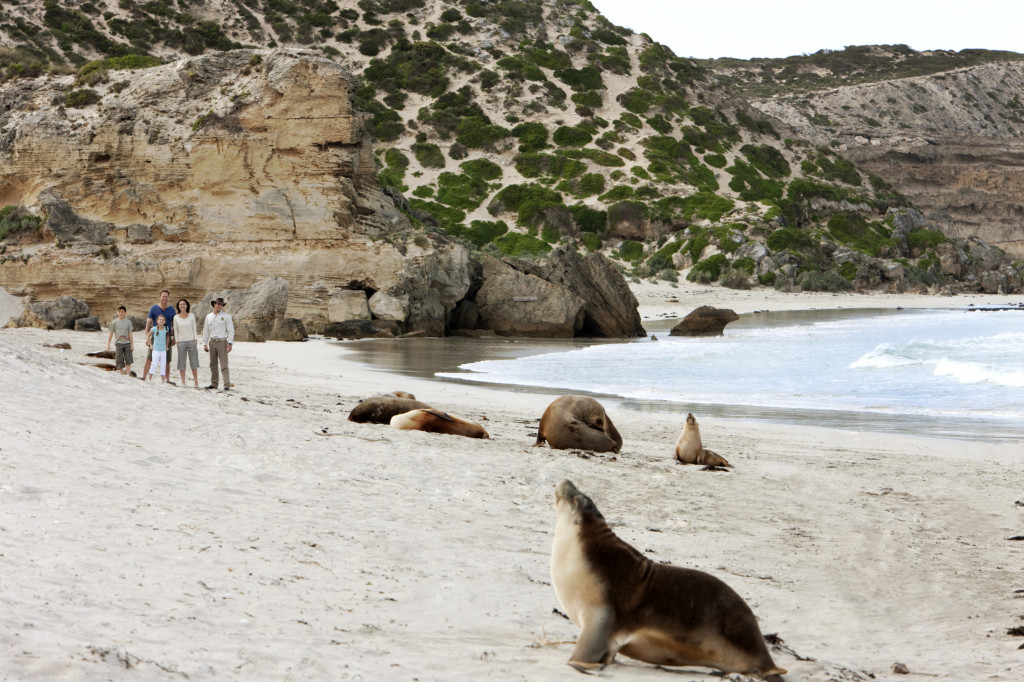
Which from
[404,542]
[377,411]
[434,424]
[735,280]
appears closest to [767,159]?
[735,280]

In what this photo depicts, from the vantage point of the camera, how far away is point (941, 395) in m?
15.4

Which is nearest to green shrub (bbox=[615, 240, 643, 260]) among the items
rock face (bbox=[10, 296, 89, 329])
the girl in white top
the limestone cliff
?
the limestone cliff

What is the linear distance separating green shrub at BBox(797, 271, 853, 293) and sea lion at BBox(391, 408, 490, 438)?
150 ft

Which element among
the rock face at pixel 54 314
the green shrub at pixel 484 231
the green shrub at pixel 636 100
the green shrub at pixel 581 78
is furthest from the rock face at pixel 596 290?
the green shrub at pixel 581 78

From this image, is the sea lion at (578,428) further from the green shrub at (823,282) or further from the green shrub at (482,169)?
the green shrub at (482,169)

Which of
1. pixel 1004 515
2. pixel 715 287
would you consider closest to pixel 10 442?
pixel 1004 515

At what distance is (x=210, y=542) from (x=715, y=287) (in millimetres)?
48547

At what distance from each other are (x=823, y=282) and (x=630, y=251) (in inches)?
448

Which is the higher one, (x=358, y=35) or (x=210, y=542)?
(x=358, y=35)

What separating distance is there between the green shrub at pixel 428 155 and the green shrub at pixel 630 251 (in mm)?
15252

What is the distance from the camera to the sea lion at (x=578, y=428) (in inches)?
363

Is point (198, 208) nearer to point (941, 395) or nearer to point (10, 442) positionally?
point (941, 395)

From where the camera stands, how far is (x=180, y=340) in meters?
13.2

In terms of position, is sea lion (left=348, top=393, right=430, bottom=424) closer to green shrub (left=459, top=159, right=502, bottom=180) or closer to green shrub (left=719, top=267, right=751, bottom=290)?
green shrub (left=719, top=267, right=751, bottom=290)
